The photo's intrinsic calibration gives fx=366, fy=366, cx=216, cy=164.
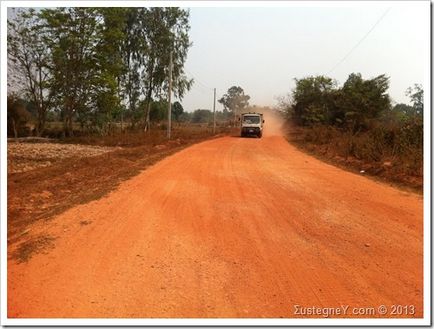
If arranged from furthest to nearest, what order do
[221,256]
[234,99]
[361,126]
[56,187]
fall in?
[234,99], [361,126], [56,187], [221,256]

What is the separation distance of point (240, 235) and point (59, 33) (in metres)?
28.3

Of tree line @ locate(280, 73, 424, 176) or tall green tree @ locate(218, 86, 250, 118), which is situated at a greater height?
tall green tree @ locate(218, 86, 250, 118)

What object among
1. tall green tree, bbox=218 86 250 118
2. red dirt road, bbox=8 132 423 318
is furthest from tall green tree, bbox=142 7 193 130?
tall green tree, bbox=218 86 250 118

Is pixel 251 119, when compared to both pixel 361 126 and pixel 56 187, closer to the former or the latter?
pixel 361 126

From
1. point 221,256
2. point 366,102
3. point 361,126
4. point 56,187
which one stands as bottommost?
point 221,256

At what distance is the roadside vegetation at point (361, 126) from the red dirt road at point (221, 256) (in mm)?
4139

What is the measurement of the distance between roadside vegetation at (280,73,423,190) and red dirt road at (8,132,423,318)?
4139mm

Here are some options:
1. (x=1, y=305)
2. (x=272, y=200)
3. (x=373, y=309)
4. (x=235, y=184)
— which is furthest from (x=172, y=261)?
(x=235, y=184)

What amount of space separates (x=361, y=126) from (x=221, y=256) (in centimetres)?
2376

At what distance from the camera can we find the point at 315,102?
128 feet

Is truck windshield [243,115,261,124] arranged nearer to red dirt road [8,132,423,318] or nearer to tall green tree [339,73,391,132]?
tall green tree [339,73,391,132]

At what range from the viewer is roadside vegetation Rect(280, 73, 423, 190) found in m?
11.9

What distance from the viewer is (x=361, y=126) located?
2594 cm

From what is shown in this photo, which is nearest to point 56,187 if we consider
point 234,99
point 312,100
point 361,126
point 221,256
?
→ point 221,256
